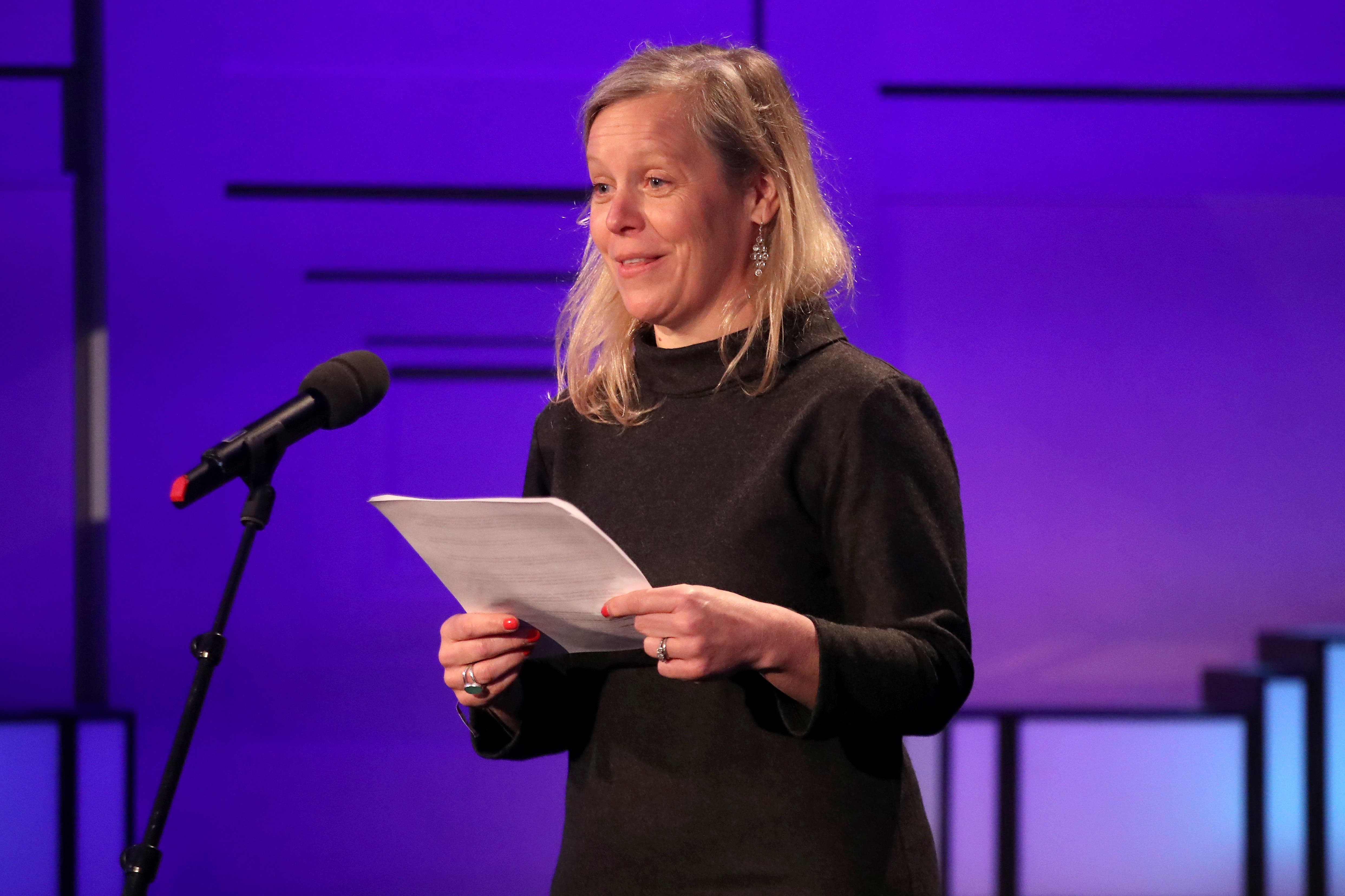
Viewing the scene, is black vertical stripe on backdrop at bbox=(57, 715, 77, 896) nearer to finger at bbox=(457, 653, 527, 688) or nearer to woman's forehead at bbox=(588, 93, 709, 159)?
finger at bbox=(457, 653, 527, 688)

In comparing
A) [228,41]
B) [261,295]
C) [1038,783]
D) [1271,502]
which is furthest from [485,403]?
[1271,502]

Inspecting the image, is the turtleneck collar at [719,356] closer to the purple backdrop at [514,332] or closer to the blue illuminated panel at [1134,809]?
the purple backdrop at [514,332]

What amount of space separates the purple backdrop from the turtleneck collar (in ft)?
4.24

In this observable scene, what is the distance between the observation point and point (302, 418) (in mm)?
1064

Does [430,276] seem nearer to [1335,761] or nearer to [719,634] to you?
[719,634]

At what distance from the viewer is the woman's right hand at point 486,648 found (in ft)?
3.40

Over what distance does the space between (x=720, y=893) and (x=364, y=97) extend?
77.6 inches

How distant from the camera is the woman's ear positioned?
3.96ft

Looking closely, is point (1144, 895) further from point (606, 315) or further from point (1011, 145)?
point (606, 315)

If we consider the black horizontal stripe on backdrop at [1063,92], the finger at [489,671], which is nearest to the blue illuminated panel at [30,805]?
the finger at [489,671]

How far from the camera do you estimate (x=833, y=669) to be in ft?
3.07

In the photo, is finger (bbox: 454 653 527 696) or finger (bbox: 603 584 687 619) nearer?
finger (bbox: 603 584 687 619)

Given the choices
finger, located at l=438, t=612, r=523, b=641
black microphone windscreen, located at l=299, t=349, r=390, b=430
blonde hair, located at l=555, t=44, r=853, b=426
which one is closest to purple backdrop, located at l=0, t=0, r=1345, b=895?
blonde hair, located at l=555, t=44, r=853, b=426

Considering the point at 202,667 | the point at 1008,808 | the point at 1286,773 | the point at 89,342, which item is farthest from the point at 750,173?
the point at 1286,773
